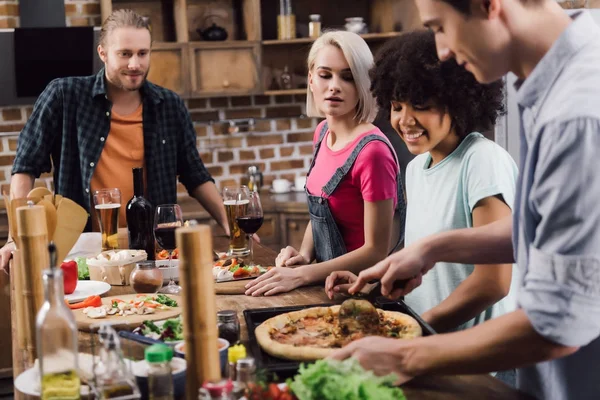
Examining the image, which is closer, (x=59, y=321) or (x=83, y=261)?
(x=59, y=321)

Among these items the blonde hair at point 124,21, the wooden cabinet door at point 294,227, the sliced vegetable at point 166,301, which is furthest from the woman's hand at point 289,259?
the wooden cabinet door at point 294,227

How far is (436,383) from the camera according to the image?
1285 mm

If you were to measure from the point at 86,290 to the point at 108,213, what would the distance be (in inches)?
20.7

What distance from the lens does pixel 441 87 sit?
194 centimetres

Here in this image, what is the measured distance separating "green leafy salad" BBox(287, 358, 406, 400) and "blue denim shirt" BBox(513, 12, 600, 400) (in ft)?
0.79

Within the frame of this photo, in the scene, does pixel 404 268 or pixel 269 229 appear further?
pixel 269 229

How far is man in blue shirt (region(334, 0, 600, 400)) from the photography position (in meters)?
1.07

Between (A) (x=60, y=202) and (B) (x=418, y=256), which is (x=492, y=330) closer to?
(B) (x=418, y=256)

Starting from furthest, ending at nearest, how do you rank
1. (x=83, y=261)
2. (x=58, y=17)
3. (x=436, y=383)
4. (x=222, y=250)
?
(x=58, y=17), (x=222, y=250), (x=83, y=261), (x=436, y=383)

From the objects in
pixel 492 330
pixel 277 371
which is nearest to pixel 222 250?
pixel 277 371

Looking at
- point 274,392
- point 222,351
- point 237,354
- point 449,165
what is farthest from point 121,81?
point 274,392

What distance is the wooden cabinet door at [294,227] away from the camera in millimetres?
4520

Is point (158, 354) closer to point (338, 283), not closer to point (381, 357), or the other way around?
point (381, 357)

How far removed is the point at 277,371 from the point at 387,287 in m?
0.37
